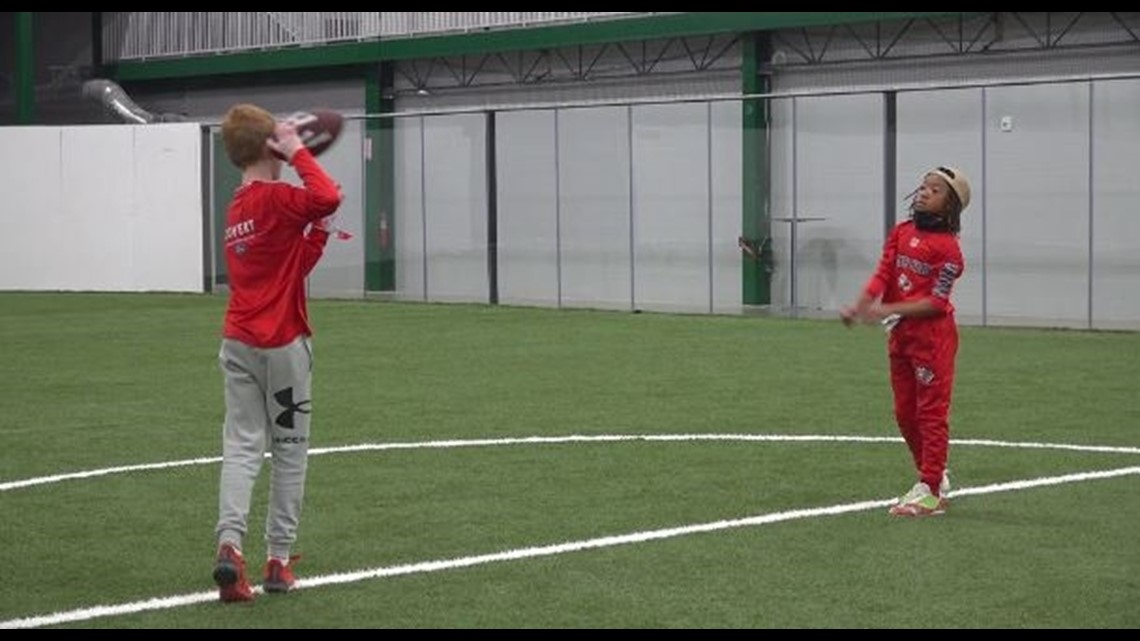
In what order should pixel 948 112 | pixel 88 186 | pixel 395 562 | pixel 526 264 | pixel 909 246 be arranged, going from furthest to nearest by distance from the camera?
pixel 88 186 < pixel 526 264 < pixel 948 112 < pixel 909 246 < pixel 395 562

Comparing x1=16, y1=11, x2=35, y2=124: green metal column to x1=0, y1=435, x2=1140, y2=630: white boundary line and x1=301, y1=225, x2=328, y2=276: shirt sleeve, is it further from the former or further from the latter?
x1=301, y1=225, x2=328, y2=276: shirt sleeve

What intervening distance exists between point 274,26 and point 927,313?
107 feet

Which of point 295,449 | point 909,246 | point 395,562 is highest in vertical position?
point 909,246

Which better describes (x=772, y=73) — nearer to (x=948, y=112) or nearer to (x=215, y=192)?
(x=948, y=112)

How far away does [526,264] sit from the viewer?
32.5 m

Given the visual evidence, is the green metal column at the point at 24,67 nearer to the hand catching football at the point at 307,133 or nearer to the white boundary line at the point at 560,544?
the white boundary line at the point at 560,544

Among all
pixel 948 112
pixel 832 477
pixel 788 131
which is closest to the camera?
pixel 832 477

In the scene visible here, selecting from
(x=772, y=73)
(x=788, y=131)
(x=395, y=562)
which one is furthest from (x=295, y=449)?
(x=772, y=73)

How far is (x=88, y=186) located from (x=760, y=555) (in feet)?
92.6

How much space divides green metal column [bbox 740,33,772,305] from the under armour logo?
2248cm

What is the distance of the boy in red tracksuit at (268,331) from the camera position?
797 centimetres

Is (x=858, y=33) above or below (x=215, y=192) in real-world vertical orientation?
above

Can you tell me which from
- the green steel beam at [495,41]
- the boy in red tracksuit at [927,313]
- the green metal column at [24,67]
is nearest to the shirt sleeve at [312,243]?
the boy in red tracksuit at [927,313]

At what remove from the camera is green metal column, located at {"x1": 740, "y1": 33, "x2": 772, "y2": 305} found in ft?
99.6
